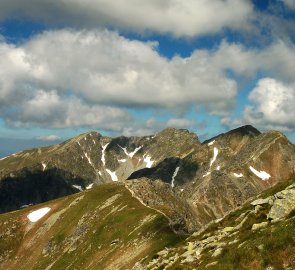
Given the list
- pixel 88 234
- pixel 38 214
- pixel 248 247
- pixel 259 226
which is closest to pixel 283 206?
pixel 259 226

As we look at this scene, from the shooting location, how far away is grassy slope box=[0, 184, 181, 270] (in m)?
79.1

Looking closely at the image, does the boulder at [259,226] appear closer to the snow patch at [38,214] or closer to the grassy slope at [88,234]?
the grassy slope at [88,234]

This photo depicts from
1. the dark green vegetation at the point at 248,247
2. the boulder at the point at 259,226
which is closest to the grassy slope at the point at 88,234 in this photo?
the dark green vegetation at the point at 248,247

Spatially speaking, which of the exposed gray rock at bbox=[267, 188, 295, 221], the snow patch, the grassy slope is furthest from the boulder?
the snow patch

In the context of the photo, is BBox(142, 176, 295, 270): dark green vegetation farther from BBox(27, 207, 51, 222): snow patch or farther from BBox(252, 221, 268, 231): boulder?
BBox(27, 207, 51, 222): snow patch

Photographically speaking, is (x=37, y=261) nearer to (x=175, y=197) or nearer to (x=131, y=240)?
(x=131, y=240)

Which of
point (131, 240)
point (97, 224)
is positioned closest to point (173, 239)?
point (131, 240)

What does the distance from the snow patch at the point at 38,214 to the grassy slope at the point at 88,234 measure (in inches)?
62.1

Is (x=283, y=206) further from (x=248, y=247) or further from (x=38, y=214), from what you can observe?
(x=38, y=214)

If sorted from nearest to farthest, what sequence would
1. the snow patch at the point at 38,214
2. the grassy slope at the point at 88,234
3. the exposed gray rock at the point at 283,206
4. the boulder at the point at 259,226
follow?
1. the exposed gray rock at the point at 283,206
2. the boulder at the point at 259,226
3. the grassy slope at the point at 88,234
4. the snow patch at the point at 38,214

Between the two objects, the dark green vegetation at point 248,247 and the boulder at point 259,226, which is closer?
the dark green vegetation at point 248,247

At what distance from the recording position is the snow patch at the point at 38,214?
126125 mm

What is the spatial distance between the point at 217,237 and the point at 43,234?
9587 centimetres

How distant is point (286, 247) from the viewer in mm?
20391
